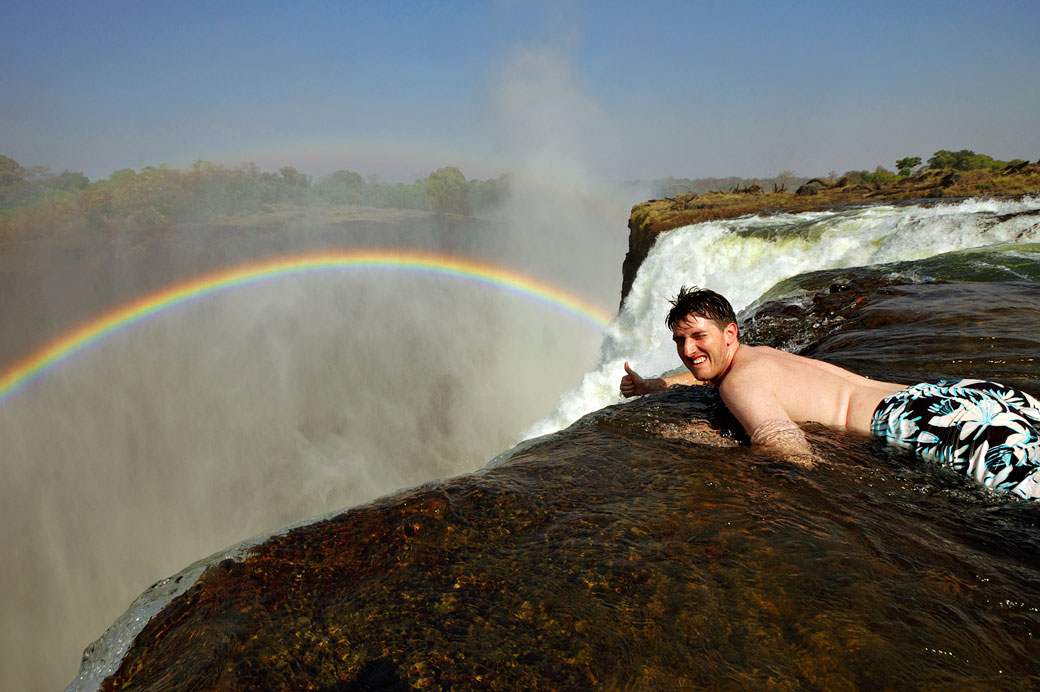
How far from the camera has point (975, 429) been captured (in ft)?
8.93

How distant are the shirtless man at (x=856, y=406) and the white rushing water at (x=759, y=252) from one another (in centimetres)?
403

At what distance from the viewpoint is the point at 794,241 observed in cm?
1051

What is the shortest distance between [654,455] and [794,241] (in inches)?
354

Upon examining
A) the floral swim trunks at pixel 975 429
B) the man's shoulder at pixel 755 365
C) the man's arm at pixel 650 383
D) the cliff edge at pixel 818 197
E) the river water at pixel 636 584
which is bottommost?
the man's arm at pixel 650 383

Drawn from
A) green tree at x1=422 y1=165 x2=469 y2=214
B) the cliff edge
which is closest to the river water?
the cliff edge

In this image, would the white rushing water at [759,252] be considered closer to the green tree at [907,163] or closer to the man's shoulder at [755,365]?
the man's shoulder at [755,365]

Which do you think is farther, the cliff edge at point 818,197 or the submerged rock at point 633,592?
the cliff edge at point 818,197

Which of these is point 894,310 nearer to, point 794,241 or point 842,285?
point 842,285

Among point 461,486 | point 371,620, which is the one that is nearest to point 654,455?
point 461,486

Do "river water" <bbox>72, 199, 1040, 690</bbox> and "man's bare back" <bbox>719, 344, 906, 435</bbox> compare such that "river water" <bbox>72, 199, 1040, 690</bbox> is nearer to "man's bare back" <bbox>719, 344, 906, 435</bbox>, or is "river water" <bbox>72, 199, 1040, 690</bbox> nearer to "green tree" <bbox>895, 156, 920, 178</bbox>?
"man's bare back" <bbox>719, 344, 906, 435</bbox>

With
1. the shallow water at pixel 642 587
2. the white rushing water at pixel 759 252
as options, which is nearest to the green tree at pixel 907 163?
the white rushing water at pixel 759 252

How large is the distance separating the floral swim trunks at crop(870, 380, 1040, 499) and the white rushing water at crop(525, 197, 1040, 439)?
4.40 m

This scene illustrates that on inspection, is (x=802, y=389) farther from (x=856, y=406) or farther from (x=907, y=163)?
(x=907, y=163)

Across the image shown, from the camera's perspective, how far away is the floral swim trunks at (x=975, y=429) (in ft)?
8.48
